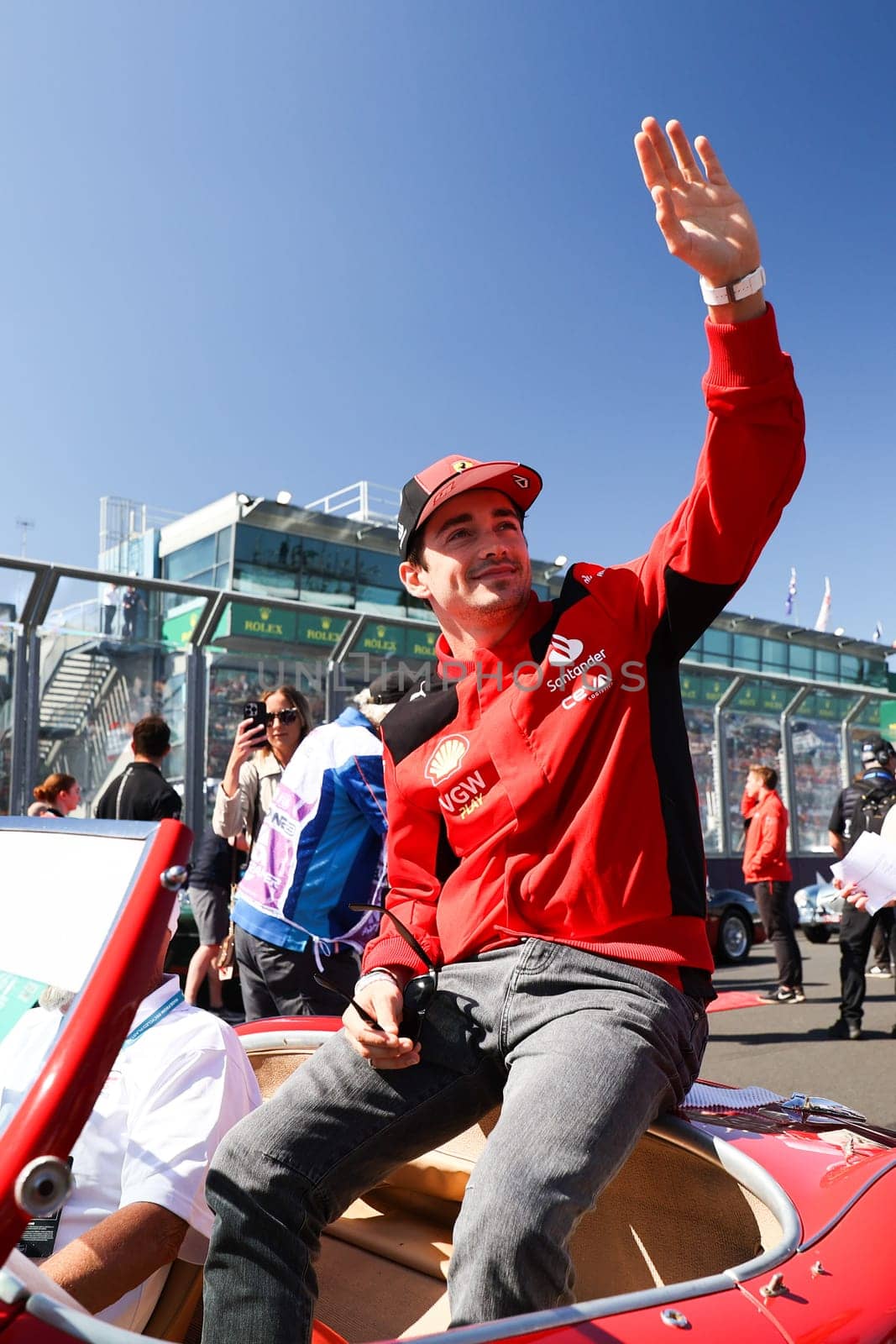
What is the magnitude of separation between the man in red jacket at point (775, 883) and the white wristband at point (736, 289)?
25.7 ft

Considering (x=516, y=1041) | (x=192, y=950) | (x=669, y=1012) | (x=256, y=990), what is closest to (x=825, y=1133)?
(x=669, y=1012)

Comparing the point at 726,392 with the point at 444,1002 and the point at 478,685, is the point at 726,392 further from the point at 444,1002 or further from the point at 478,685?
the point at 444,1002

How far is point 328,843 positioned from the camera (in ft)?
12.7

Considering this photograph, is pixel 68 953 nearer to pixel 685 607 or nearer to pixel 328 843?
pixel 685 607

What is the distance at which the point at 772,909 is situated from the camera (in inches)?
356

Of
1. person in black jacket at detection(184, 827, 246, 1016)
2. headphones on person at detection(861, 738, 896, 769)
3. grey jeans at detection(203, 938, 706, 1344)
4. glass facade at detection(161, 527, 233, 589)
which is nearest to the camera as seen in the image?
grey jeans at detection(203, 938, 706, 1344)

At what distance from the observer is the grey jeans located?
1416 millimetres

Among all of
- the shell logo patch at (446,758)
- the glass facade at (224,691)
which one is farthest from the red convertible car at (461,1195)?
the glass facade at (224,691)

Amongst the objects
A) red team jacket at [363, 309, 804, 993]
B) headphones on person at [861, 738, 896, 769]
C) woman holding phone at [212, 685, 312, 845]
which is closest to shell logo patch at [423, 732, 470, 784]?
red team jacket at [363, 309, 804, 993]

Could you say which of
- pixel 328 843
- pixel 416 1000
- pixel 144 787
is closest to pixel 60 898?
pixel 416 1000

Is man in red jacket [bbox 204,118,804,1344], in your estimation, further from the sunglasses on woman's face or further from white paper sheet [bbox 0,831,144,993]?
the sunglasses on woman's face

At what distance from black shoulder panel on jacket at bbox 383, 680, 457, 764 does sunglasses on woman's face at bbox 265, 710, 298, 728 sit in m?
2.93

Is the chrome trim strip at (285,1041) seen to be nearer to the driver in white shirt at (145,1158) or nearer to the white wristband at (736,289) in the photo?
the driver in white shirt at (145,1158)

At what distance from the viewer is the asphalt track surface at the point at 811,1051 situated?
5.75 meters
